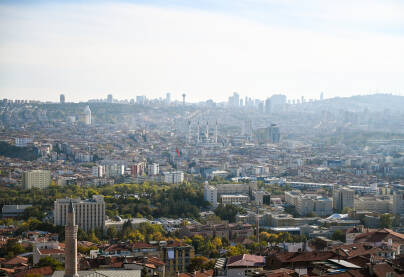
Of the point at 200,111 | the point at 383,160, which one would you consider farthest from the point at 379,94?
the point at 383,160

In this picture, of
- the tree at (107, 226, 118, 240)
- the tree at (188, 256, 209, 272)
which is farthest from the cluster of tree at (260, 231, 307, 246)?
the tree at (188, 256, 209, 272)

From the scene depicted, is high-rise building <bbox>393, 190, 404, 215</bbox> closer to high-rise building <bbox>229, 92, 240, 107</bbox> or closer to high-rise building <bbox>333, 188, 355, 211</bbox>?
high-rise building <bbox>333, 188, 355, 211</bbox>

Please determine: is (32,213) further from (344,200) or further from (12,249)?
(344,200)

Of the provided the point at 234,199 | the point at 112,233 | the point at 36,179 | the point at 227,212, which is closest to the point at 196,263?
the point at 112,233

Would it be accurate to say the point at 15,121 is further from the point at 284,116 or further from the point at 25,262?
the point at 25,262

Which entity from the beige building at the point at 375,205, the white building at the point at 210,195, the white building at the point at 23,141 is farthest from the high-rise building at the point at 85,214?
the white building at the point at 23,141

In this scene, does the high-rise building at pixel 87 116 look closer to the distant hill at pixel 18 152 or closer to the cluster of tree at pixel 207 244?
the distant hill at pixel 18 152

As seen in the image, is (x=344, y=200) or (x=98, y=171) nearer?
(x=344, y=200)
